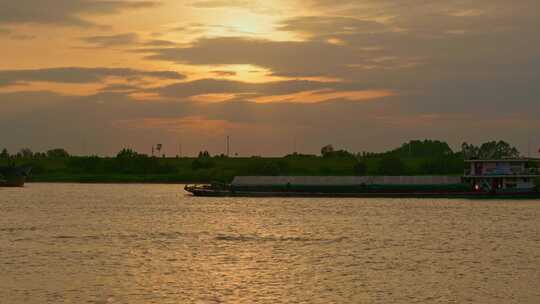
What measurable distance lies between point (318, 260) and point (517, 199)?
294 ft

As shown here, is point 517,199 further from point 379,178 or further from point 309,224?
point 309,224

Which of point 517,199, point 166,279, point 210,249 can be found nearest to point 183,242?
point 210,249

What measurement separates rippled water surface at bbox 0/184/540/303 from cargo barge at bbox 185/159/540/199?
37488mm

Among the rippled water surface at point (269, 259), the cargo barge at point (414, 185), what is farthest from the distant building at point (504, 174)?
the rippled water surface at point (269, 259)

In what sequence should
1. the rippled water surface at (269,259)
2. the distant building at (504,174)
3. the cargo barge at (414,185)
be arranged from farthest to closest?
the cargo barge at (414,185), the distant building at (504,174), the rippled water surface at (269,259)

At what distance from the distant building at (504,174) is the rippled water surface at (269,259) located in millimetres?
37065

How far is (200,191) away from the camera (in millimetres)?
153375

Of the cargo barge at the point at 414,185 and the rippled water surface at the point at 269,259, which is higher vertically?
the cargo barge at the point at 414,185

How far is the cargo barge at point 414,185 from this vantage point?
441 feet

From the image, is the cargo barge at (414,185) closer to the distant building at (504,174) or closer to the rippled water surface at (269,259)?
the distant building at (504,174)

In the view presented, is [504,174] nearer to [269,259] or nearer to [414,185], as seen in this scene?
[414,185]

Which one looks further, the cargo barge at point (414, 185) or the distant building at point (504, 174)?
the cargo barge at point (414, 185)

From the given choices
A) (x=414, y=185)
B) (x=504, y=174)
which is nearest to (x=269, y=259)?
(x=504, y=174)

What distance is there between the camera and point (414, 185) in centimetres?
14212
